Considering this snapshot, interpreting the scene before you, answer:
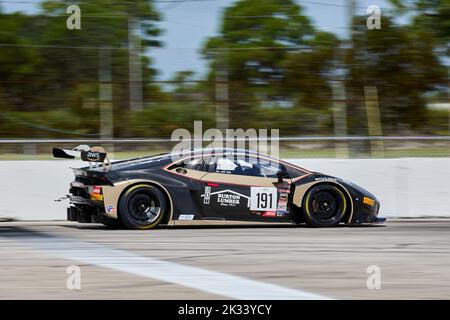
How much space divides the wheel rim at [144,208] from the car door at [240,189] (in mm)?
646

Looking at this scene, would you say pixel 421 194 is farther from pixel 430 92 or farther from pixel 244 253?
pixel 244 253

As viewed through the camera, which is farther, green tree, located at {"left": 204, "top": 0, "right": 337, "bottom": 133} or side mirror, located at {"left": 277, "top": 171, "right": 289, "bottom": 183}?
green tree, located at {"left": 204, "top": 0, "right": 337, "bottom": 133}

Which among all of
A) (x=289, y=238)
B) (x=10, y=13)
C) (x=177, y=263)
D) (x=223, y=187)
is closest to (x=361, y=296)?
(x=177, y=263)

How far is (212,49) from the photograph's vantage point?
1566 cm

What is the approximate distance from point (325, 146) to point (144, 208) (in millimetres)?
3410

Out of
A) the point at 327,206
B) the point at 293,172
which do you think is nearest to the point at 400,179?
the point at 327,206

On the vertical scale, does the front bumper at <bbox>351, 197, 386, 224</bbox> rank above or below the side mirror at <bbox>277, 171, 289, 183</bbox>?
below

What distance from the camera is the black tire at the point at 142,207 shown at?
11953mm

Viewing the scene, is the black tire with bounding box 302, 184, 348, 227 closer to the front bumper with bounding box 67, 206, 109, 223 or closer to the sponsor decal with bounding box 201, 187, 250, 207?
the sponsor decal with bounding box 201, 187, 250, 207

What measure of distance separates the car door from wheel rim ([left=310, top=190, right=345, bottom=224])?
499 millimetres

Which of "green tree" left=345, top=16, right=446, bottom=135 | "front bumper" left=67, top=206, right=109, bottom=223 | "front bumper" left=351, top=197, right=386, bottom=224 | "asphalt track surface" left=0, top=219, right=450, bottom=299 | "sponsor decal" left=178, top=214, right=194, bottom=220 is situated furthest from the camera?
"green tree" left=345, top=16, right=446, bottom=135

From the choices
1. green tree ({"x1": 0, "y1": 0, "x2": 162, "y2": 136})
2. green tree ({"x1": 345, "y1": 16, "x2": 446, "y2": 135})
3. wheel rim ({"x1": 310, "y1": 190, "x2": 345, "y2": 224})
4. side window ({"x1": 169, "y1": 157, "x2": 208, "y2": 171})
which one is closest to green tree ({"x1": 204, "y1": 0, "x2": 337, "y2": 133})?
green tree ({"x1": 345, "y1": 16, "x2": 446, "y2": 135})

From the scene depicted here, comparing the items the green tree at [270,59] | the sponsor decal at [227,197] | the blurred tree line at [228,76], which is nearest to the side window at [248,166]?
the sponsor decal at [227,197]

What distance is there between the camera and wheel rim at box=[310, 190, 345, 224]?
1266 centimetres
